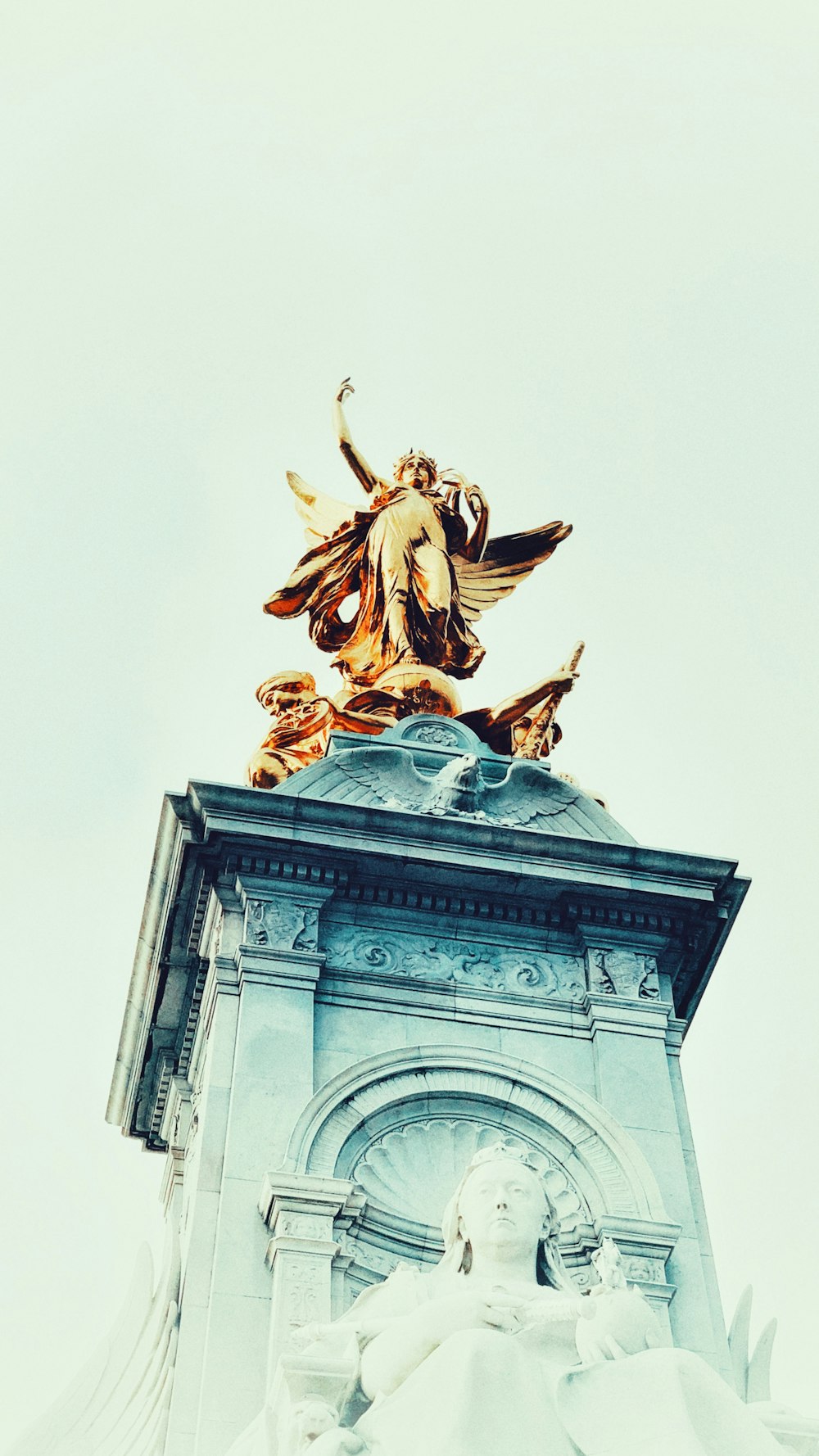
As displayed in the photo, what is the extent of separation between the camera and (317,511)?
80.7 feet

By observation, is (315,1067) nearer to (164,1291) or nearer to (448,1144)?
(448,1144)

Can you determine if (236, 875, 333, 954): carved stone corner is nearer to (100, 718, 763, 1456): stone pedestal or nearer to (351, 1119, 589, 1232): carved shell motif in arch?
(100, 718, 763, 1456): stone pedestal

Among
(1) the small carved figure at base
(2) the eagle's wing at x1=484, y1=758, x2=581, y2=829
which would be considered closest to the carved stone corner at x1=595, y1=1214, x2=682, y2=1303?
(2) the eagle's wing at x1=484, y1=758, x2=581, y2=829

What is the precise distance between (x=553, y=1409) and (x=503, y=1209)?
2.61 meters

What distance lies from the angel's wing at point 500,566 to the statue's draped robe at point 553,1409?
39.3 feet

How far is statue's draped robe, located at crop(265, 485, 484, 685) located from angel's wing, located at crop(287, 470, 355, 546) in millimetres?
618

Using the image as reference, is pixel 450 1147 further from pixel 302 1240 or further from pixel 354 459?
pixel 354 459

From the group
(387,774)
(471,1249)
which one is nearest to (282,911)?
(387,774)

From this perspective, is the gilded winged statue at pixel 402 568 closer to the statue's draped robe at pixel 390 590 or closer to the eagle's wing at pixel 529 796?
the statue's draped robe at pixel 390 590

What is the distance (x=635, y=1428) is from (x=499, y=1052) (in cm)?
605

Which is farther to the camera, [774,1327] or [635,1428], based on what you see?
[774,1327]

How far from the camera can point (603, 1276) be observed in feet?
46.1

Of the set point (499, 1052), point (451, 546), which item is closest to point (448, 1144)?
point (499, 1052)

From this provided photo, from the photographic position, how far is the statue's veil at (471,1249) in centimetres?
1474
